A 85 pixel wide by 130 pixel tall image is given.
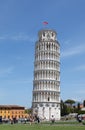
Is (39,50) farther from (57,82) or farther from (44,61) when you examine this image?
(57,82)

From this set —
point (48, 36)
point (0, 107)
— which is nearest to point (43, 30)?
point (48, 36)

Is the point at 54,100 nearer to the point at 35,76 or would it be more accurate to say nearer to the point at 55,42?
the point at 35,76

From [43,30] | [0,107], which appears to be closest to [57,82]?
[43,30]

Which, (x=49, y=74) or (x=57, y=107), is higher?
(x=49, y=74)

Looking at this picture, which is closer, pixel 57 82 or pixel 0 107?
pixel 57 82

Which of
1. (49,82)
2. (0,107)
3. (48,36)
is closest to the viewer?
(49,82)

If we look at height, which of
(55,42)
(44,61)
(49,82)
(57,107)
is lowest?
(57,107)

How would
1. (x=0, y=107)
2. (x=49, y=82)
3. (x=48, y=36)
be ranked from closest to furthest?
(x=49, y=82)
(x=48, y=36)
(x=0, y=107)

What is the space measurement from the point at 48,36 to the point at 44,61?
33.0 ft

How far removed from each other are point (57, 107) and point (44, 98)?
231 inches

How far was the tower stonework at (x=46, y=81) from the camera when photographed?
10581 centimetres

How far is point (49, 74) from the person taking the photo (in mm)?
106188

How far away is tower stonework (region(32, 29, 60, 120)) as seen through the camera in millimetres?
105812

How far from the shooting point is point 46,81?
105625mm
